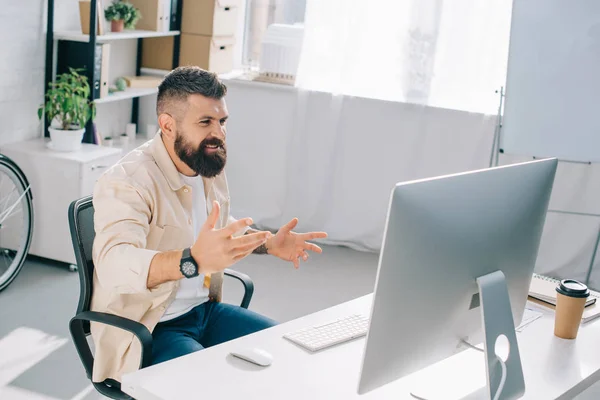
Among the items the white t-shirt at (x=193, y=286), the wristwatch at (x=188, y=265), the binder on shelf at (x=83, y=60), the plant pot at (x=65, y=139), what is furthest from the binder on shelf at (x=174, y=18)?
the wristwatch at (x=188, y=265)

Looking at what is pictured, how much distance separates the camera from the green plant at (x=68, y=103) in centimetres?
421

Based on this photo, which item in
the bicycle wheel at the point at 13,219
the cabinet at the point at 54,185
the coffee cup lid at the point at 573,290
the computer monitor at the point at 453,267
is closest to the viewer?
the computer monitor at the point at 453,267

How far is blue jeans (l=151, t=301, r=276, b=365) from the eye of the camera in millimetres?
2271

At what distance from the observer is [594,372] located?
197cm

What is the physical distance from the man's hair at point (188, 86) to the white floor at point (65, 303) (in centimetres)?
129

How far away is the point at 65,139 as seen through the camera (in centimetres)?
423

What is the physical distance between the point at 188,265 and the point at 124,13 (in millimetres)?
3160

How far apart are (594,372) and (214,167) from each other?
3.60 feet

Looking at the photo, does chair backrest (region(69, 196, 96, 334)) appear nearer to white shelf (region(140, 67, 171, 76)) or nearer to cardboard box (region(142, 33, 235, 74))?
cardboard box (region(142, 33, 235, 74))

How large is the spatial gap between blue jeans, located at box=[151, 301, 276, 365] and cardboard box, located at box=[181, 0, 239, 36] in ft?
9.96

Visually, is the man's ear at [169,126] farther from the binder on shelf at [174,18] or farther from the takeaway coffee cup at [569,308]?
the binder on shelf at [174,18]

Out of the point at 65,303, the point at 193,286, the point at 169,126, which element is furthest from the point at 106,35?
the point at 193,286

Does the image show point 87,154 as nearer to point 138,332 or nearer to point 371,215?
point 371,215

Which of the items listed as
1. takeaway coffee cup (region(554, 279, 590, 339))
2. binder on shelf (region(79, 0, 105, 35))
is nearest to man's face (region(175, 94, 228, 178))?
takeaway coffee cup (region(554, 279, 590, 339))
